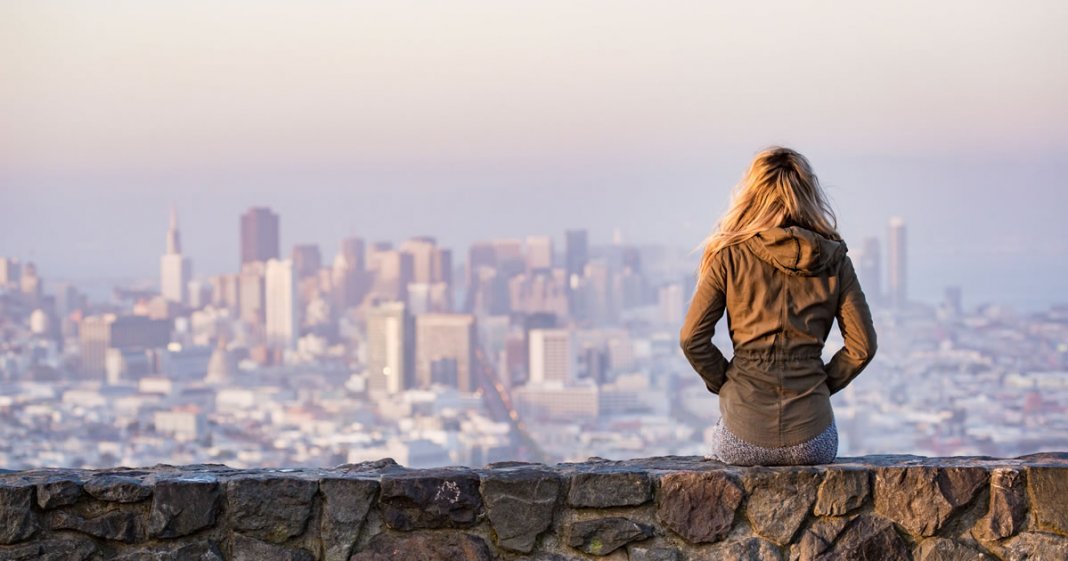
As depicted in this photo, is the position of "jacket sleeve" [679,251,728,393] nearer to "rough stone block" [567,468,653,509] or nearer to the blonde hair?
the blonde hair

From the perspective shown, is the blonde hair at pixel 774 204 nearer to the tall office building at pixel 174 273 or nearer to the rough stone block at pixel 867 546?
the rough stone block at pixel 867 546

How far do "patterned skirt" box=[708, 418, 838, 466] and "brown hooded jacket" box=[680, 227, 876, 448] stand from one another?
15 millimetres

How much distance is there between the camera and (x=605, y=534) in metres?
2.88

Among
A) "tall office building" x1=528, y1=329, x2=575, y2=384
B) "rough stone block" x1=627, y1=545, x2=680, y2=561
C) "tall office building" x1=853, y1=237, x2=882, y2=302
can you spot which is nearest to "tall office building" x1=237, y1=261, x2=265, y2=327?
"tall office building" x1=528, y1=329, x2=575, y2=384

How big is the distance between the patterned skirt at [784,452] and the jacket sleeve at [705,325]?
15cm

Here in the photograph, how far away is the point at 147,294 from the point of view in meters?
99.4

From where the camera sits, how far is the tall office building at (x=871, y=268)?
8162 cm

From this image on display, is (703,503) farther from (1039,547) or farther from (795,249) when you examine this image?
(1039,547)

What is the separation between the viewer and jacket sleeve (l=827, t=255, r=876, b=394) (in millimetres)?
2994

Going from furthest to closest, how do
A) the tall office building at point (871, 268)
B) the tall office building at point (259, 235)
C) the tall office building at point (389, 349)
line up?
1. the tall office building at point (259, 235)
2. the tall office building at point (389, 349)
3. the tall office building at point (871, 268)

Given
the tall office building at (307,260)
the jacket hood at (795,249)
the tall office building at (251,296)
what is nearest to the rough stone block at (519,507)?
the jacket hood at (795,249)

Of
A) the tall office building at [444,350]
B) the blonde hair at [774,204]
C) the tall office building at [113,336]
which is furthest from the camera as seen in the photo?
the tall office building at [113,336]

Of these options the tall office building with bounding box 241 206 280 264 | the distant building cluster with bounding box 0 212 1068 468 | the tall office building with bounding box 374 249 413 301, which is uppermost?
the tall office building with bounding box 241 206 280 264

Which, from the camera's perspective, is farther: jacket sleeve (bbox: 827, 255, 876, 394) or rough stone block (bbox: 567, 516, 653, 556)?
jacket sleeve (bbox: 827, 255, 876, 394)
